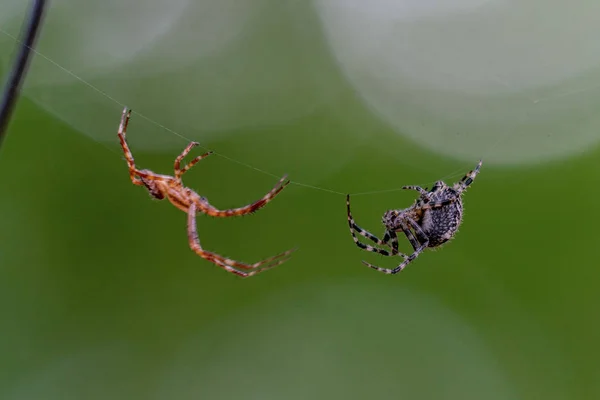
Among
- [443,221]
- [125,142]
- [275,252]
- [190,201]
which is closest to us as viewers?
[125,142]

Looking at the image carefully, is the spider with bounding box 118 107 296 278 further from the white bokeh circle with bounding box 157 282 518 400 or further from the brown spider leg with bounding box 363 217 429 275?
the white bokeh circle with bounding box 157 282 518 400

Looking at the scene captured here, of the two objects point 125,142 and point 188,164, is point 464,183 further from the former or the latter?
point 125,142

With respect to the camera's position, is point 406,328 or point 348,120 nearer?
point 348,120

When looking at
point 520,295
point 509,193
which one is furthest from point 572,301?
point 509,193

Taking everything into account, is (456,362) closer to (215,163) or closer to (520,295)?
(520,295)

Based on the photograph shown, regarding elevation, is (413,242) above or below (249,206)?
above

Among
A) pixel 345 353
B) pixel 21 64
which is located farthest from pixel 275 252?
pixel 21 64

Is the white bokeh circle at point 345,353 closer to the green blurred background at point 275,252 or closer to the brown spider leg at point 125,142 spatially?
the green blurred background at point 275,252
